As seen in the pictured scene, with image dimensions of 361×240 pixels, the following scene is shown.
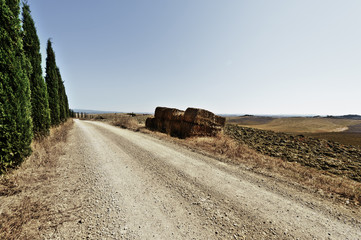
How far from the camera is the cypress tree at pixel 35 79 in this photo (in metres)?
9.47

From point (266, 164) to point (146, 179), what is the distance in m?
5.86

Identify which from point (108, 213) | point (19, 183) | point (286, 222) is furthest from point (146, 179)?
point (286, 222)

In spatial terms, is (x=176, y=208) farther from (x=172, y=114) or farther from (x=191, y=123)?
(x=172, y=114)

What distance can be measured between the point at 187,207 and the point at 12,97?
7429 millimetres

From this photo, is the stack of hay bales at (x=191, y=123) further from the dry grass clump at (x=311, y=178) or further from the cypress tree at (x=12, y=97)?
the cypress tree at (x=12, y=97)

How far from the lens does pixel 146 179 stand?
4.88 metres

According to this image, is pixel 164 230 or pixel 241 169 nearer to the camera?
pixel 164 230

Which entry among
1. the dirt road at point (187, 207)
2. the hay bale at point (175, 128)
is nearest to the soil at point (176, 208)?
the dirt road at point (187, 207)

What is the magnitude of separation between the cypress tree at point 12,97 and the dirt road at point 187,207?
1577 mm

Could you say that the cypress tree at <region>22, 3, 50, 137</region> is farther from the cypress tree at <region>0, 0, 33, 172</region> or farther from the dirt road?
the dirt road

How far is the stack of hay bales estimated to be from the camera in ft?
47.9

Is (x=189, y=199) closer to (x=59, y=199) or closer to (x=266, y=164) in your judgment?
(x=59, y=199)

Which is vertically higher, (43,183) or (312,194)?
(43,183)

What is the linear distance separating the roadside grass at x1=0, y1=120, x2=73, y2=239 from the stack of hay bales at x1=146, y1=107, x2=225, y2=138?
11.1 metres
